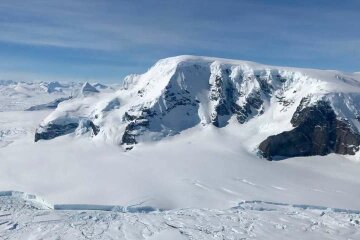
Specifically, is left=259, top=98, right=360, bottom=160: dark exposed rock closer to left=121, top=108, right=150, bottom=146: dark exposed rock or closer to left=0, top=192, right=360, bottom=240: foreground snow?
left=121, top=108, right=150, bottom=146: dark exposed rock

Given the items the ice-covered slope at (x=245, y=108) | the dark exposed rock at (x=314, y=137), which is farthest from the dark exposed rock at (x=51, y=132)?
the dark exposed rock at (x=314, y=137)

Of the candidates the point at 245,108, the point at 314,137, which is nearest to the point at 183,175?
the point at 314,137

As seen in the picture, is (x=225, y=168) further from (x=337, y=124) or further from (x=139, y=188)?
(x=337, y=124)

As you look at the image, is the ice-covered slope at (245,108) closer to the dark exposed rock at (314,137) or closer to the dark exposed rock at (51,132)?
the dark exposed rock at (51,132)

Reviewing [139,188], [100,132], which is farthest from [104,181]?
[100,132]

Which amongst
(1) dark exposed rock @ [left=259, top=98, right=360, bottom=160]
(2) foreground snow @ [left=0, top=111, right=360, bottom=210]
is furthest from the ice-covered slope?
A: (2) foreground snow @ [left=0, top=111, right=360, bottom=210]

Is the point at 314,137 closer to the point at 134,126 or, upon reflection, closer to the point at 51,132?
the point at 134,126
